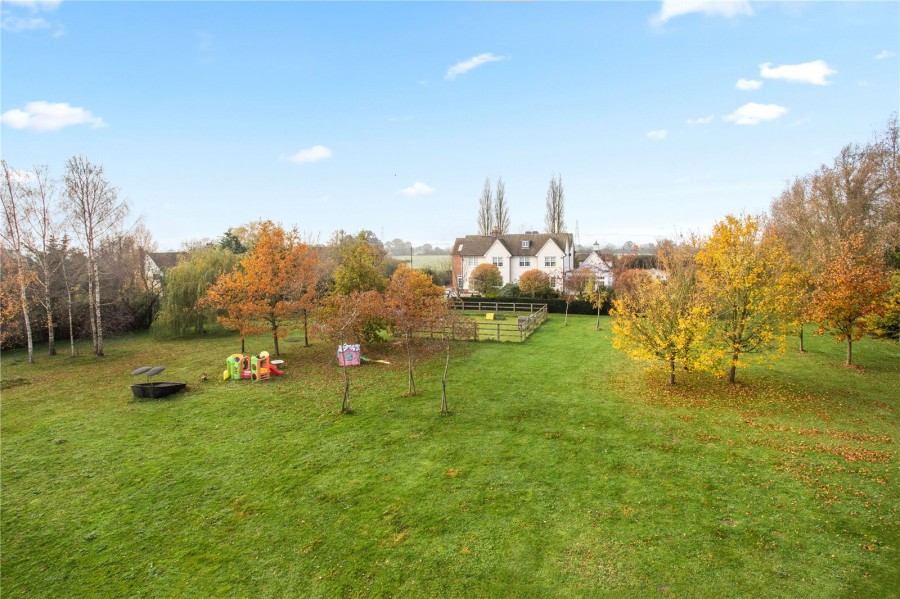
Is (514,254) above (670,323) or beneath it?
above

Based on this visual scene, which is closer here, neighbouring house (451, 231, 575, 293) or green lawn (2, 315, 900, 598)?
green lawn (2, 315, 900, 598)

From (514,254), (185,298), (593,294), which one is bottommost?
(593,294)

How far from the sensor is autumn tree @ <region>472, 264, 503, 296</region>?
146ft

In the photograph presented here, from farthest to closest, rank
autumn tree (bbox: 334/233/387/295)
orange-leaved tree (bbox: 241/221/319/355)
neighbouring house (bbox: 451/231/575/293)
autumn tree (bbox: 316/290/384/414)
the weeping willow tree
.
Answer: neighbouring house (bbox: 451/231/575/293) → the weeping willow tree → autumn tree (bbox: 334/233/387/295) → orange-leaved tree (bbox: 241/221/319/355) → autumn tree (bbox: 316/290/384/414)

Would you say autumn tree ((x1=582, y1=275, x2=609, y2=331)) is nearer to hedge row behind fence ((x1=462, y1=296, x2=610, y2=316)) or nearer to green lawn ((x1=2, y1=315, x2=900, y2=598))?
hedge row behind fence ((x1=462, y1=296, x2=610, y2=316))

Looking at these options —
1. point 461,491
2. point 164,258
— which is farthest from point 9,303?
point 164,258

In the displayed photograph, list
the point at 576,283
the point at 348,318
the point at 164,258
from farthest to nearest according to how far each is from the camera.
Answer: the point at 164,258, the point at 576,283, the point at 348,318

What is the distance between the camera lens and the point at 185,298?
26.2 meters

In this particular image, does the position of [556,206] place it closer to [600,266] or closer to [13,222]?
[600,266]

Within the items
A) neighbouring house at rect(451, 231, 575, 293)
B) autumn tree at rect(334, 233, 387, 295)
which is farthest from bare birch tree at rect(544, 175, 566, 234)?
autumn tree at rect(334, 233, 387, 295)

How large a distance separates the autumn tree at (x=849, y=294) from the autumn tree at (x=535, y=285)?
24.8m

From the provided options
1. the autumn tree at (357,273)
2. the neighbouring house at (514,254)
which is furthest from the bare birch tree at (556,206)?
the autumn tree at (357,273)

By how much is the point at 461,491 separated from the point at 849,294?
17267mm

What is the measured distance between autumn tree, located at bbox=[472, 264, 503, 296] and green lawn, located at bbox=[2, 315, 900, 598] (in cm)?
2877
